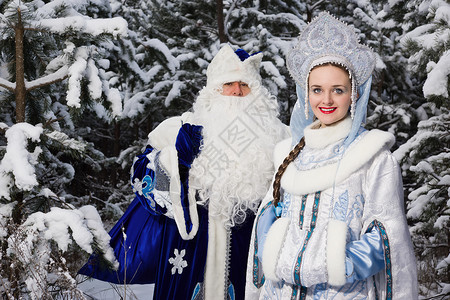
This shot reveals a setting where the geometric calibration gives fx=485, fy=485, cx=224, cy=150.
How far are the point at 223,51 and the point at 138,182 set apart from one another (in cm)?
118

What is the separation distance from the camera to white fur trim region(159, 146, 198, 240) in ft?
11.0

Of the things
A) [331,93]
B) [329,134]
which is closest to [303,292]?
[329,134]

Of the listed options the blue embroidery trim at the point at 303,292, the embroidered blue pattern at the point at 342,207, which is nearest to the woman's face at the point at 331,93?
the embroidered blue pattern at the point at 342,207

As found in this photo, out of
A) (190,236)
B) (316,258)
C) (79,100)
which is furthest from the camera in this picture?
(190,236)

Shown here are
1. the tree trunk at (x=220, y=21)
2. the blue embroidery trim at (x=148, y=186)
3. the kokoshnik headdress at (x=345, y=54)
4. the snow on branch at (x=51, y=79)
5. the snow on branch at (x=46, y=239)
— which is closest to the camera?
the kokoshnik headdress at (x=345, y=54)

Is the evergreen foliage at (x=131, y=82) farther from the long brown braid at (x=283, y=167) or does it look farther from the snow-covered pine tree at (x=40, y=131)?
the long brown braid at (x=283, y=167)

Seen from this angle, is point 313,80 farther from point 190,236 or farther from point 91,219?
point 91,219

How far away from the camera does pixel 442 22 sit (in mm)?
3906

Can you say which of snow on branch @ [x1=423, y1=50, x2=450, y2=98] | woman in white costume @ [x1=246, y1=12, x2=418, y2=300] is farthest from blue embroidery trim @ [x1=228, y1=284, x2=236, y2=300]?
snow on branch @ [x1=423, y1=50, x2=450, y2=98]

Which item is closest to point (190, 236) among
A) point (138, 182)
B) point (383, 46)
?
point (138, 182)

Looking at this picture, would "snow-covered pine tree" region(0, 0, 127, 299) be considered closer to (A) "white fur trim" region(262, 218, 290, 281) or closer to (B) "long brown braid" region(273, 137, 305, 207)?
(A) "white fur trim" region(262, 218, 290, 281)

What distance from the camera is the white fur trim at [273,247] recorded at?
226 cm

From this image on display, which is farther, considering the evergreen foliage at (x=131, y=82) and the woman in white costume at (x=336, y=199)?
the evergreen foliage at (x=131, y=82)

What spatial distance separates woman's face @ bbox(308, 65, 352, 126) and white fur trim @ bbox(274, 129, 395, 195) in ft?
0.58
